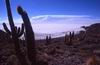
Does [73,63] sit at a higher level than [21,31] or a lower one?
lower

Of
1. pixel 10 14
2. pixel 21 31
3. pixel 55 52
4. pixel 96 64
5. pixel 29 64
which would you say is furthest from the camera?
pixel 55 52

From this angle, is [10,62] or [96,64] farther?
[10,62]

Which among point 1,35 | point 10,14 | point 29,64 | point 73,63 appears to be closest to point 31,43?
point 29,64

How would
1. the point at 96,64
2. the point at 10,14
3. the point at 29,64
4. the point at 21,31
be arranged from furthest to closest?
the point at 21,31
the point at 10,14
the point at 29,64
the point at 96,64

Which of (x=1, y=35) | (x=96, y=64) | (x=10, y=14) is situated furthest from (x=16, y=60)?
(x=1, y=35)

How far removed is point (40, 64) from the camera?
47.6 ft

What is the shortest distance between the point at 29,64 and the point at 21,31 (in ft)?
14.8

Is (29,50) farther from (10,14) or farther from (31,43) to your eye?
(10,14)

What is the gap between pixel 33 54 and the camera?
47.6 feet

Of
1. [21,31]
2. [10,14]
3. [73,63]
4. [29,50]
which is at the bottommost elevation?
[73,63]

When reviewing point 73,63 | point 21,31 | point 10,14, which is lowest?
point 73,63

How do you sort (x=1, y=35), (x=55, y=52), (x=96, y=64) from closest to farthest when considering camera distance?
(x=96, y=64) → (x=55, y=52) → (x=1, y=35)

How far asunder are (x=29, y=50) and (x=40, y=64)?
119 cm

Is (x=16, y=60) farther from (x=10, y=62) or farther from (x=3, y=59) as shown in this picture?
(x=3, y=59)
